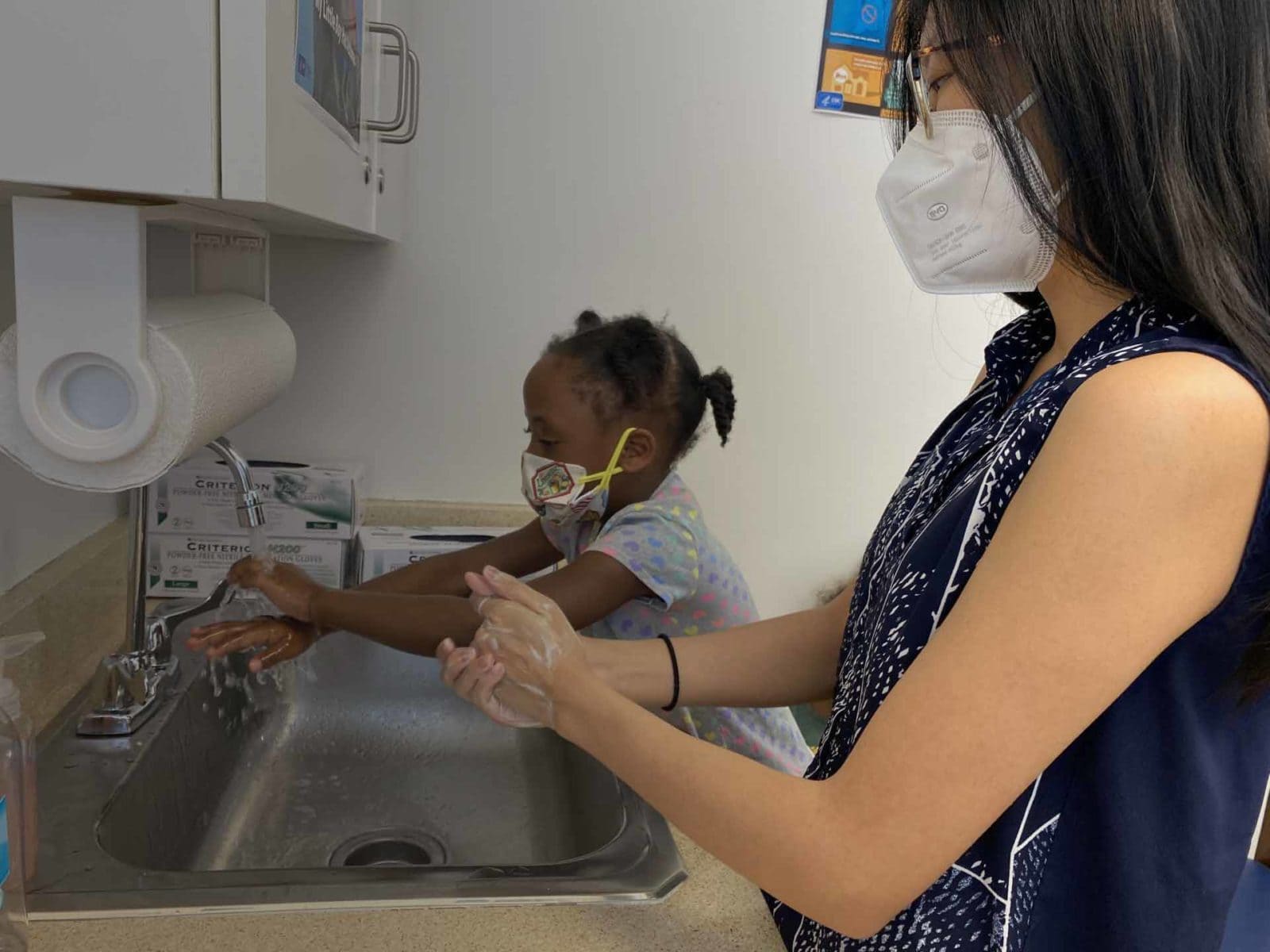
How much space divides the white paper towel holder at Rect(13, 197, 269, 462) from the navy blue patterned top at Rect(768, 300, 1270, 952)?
0.53 meters

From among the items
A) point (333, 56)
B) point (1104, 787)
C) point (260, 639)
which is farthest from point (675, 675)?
point (333, 56)

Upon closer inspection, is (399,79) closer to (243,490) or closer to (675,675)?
(243,490)

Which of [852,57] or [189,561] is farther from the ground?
[852,57]

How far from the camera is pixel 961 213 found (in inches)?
27.2

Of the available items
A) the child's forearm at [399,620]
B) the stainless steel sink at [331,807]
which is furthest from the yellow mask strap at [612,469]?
the stainless steel sink at [331,807]

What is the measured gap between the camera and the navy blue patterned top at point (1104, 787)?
→ 1.86 feet

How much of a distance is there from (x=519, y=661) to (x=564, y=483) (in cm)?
55

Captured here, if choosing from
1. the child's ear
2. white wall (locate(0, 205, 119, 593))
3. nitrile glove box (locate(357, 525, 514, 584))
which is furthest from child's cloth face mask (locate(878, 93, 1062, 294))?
nitrile glove box (locate(357, 525, 514, 584))

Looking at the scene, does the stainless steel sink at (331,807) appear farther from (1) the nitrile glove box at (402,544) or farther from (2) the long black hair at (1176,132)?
(2) the long black hair at (1176,132)

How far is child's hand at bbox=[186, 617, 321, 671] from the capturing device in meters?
1.09

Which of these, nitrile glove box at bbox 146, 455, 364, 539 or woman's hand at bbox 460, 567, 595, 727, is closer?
woman's hand at bbox 460, 567, 595, 727

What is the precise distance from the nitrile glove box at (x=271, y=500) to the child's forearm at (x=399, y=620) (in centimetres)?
37

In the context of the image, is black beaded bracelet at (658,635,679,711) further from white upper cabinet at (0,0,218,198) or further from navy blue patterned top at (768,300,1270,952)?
A: white upper cabinet at (0,0,218,198)

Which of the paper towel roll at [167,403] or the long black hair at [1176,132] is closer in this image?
the long black hair at [1176,132]
